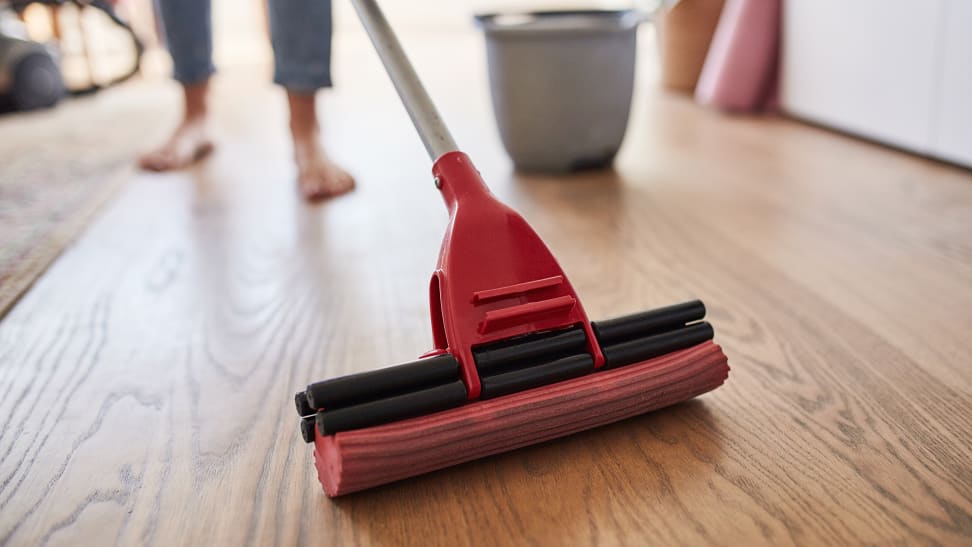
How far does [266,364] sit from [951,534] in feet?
2.00

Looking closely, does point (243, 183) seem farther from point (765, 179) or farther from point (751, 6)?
point (751, 6)

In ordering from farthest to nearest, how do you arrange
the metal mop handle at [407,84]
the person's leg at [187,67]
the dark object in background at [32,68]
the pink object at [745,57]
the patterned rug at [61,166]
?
the dark object in background at [32,68], the pink object at [745,57], the person's leg at [187,67], the patterned rug at [61,166], the metal mop handle at [407,84]

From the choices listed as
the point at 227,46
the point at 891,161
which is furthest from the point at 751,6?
the point at 227,46

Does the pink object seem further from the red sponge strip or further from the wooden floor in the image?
the red sponge strip

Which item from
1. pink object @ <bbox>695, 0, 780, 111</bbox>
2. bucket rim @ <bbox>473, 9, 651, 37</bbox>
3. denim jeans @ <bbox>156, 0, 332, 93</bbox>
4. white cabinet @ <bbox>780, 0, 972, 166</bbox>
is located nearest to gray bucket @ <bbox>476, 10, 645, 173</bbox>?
bucket rim @ <bbox>473, 9, 651, 37</bbox>

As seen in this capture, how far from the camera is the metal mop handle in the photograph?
2.60 ft

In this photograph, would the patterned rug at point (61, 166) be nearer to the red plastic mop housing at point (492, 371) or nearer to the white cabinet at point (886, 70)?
the red plastic mop housing at point (492, 371)

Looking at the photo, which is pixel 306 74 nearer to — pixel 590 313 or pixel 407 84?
pixel 407 84

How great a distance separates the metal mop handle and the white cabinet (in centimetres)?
111

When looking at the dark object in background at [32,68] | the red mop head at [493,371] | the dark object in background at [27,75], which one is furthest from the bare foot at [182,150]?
the red mop head at [493,371]

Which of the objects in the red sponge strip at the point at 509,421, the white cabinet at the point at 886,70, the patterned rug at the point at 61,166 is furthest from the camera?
the white cabinet at the point at 886,70

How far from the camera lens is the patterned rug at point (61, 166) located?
1.26 m

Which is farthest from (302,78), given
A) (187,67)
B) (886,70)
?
(886,70)

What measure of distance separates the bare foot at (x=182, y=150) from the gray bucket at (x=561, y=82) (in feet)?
2.24
